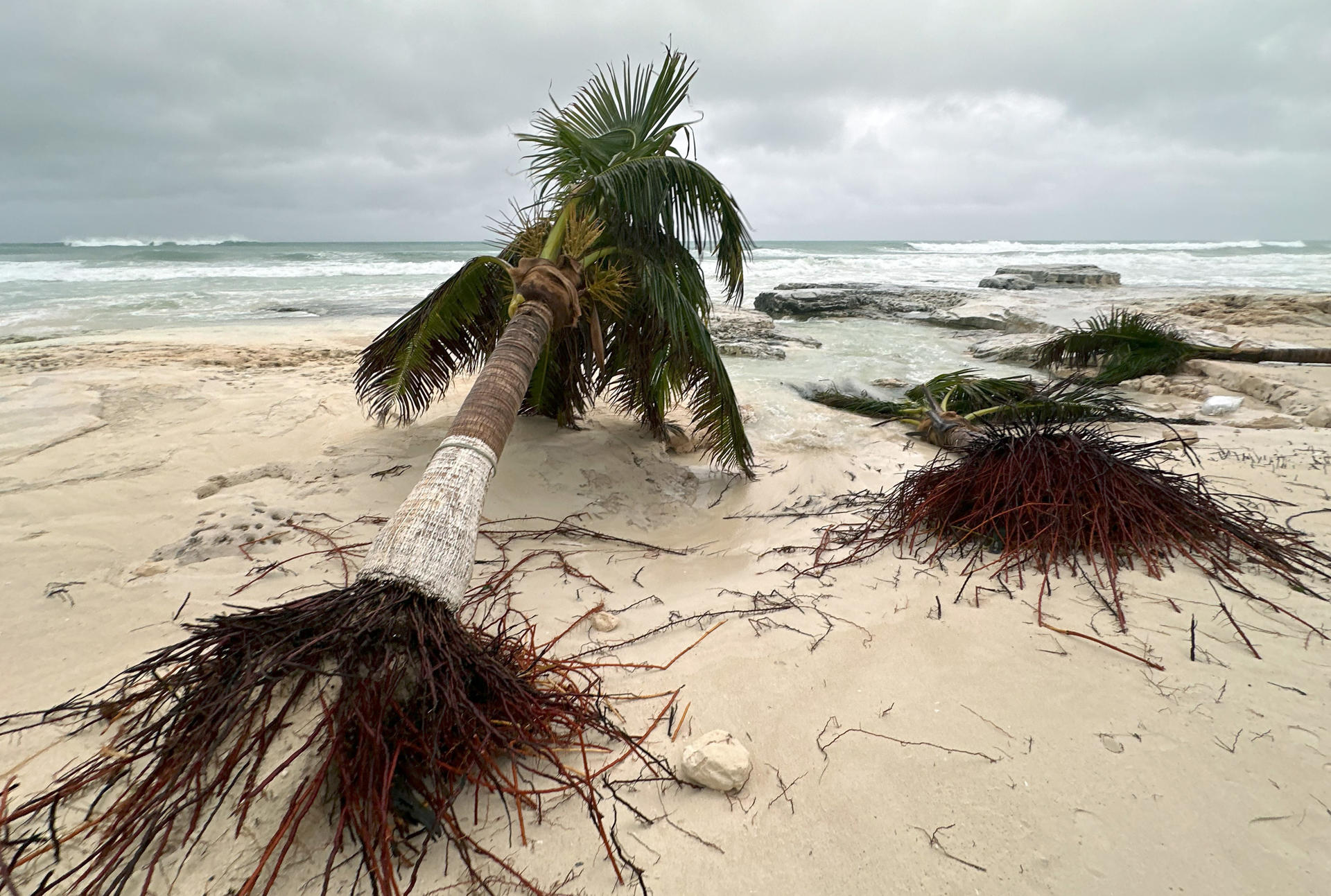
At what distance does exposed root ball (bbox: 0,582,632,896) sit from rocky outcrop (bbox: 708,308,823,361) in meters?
8.46

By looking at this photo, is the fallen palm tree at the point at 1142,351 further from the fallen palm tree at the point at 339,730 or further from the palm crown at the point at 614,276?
the fallen palm tree at the point at 339,730

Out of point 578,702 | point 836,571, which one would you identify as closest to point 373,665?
point 578,702

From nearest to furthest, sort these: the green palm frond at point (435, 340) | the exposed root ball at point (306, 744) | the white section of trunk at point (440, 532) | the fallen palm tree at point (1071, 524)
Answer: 1. the exposed root ball at point (306, 744)
2. the white section of trunk at point (440, 532)
3. the fallen palm tree at point (1071, 524)
4. the green palm frond at point (435, 340)

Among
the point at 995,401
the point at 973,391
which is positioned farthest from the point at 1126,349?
the point at 973,391

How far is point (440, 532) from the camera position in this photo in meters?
2.04

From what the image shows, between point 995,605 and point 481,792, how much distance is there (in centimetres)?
200

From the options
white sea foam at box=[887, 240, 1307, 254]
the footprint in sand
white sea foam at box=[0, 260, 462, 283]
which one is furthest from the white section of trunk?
white sea foam at box=[887, 240, 1307, 254]

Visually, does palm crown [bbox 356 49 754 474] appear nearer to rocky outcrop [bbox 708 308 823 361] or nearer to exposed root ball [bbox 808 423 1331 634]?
exposed root ball [bbox 808 423 1331 634]

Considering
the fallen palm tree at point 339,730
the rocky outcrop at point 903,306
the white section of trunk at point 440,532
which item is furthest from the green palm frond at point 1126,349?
the fallen palm tree at point 339,730

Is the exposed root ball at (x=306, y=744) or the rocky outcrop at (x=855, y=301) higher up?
the rocky outcrop at (x=855, y=301)

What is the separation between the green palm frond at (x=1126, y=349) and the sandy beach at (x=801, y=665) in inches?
123

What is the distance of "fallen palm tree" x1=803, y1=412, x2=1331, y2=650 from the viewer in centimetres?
258

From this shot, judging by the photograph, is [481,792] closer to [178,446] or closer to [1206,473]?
[178,446]

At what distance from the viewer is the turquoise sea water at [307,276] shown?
1512 centimetres
